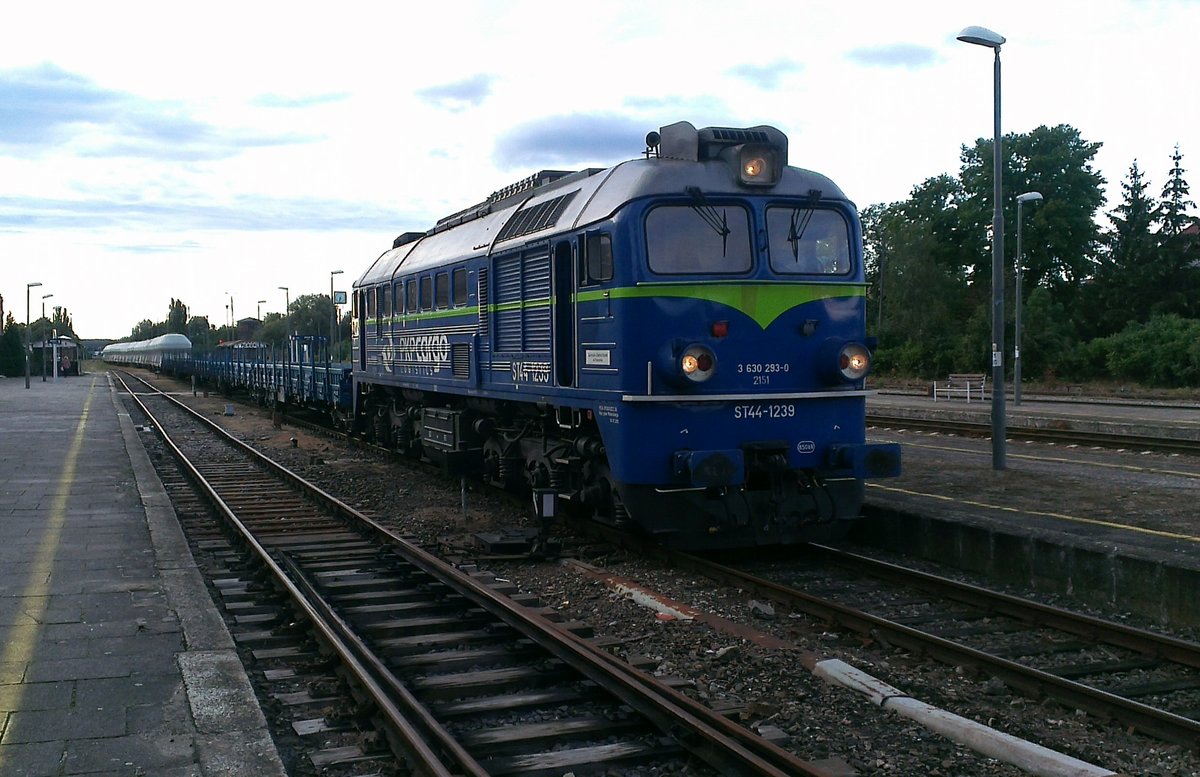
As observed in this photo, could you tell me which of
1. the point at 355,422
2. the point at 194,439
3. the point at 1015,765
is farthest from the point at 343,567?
the point at 194,439

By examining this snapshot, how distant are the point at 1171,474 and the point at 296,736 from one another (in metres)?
12.6

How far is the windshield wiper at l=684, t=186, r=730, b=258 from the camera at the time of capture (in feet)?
31.2

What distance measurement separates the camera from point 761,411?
956 cm

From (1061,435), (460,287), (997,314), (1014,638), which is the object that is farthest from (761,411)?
(1061,435)

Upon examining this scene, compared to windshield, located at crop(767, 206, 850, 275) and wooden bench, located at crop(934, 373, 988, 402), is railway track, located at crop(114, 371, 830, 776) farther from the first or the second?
wooden bench, located at crop(934, 373, 988, 402)

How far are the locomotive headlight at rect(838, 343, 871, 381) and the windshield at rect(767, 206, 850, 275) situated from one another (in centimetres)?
71

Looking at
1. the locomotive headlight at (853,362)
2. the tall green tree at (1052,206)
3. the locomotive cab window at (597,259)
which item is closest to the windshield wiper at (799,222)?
the locomotive headlight at (853,362)

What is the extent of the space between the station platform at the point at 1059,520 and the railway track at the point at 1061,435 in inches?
13.5

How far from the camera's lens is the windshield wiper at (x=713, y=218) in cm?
952

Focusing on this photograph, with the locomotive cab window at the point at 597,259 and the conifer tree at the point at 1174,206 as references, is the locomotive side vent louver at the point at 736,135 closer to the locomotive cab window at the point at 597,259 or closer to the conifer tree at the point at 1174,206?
the locomotive cab window at the point at 597,259

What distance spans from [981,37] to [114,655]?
13.3 m

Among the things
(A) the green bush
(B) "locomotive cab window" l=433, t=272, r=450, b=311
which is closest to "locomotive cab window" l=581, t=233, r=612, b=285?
(B) "locomotive cab window" l=433, t=272, r=450, b=311

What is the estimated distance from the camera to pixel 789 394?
31.6ft

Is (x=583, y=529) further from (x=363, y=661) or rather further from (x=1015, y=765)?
(x=1015, y=765)
